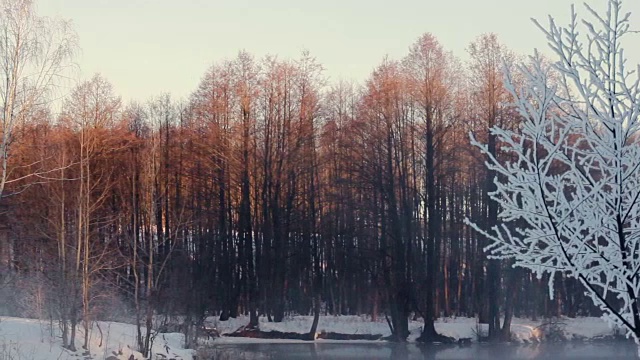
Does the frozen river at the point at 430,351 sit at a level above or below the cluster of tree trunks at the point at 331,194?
below

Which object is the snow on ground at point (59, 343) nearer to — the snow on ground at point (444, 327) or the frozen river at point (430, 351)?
the frozen river at point (430, 351)

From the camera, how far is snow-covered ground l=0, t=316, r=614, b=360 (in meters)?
18.7

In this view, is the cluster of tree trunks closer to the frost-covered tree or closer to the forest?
the forest

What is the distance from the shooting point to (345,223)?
4003 cm

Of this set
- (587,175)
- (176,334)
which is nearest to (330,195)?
(176,334)

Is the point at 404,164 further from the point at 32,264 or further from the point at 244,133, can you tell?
the point at 32,264

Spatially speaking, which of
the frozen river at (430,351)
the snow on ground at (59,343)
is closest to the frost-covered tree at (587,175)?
the snow on ground at (59,343)

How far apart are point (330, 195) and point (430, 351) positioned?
429 inches

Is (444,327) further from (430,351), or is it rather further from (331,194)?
(331,194)

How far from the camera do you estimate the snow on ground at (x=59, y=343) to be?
58.5 feet

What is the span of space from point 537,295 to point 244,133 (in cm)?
1688

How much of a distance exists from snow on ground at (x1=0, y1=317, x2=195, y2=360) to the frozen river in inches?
166

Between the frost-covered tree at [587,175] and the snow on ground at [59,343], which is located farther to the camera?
the snow on ground at [59,343]

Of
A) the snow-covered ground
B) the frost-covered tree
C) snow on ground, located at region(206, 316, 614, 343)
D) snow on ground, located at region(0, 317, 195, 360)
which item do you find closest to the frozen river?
snow on ground, located at region(206, 316, 614, 343)
